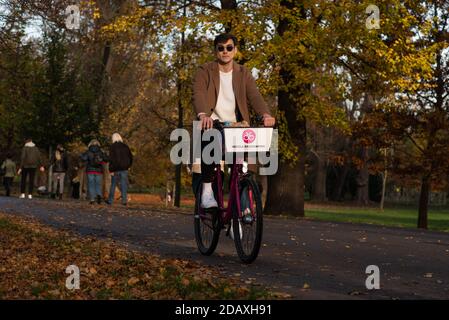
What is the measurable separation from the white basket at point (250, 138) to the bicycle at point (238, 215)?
3cm

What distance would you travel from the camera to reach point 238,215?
9.61 metres

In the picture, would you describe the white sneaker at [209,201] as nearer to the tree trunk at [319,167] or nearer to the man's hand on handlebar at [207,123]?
the man's hand on handlebar at [207,123]

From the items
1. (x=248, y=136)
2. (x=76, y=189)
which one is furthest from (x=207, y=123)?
(x=76, y=189)

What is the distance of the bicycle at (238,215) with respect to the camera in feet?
30.3

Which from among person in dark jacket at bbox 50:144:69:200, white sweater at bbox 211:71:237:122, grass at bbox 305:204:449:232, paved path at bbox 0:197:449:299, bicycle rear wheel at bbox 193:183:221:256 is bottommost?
grass at bbox 305:204:449:232

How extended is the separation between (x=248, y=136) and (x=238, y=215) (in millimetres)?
887

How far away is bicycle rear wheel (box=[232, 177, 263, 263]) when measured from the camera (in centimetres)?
914

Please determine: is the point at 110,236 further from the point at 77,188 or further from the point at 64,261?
the point at 77,188

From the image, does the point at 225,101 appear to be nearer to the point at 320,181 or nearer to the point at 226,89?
the point at 226,89

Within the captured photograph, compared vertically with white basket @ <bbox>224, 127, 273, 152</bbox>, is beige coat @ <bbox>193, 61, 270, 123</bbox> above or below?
above

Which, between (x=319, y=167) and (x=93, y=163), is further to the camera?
(x=319, y=167)

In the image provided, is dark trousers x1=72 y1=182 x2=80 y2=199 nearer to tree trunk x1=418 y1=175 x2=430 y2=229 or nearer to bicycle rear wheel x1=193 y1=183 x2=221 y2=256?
tree trunk x1=418 y1=175 x2=430 y2=229

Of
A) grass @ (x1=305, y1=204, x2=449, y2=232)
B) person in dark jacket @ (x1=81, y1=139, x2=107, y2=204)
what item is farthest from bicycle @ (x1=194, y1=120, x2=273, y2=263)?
grass @ (x1=305, y1=204, x2=449, y2=232)

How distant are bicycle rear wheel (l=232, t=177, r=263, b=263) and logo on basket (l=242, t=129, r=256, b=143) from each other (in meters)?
0.43
